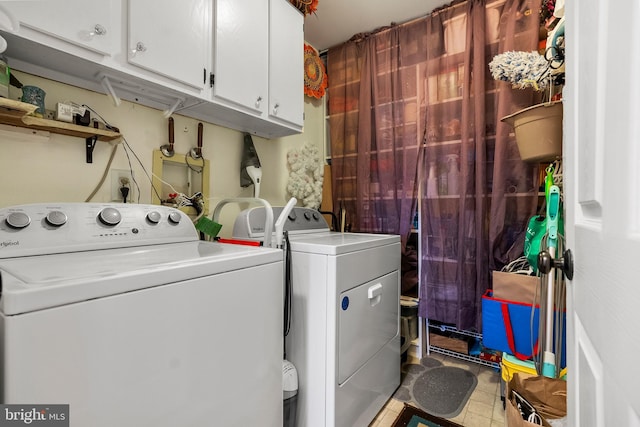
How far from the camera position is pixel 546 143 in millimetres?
1357

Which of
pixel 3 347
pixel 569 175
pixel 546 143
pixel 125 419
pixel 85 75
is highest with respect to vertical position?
pixel 85 75

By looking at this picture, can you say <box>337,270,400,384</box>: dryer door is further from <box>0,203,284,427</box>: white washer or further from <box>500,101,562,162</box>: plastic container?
<box>500,101,562,162</box>: plastic container

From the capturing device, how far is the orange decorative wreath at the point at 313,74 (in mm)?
2479

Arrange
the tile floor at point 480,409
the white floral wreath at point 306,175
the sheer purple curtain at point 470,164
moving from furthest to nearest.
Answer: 1. the white floral wreath at point 306,175
2. the sheer purple curtain at point 470,164
3. the tile floor at point 480,409

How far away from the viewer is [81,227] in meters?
0.99

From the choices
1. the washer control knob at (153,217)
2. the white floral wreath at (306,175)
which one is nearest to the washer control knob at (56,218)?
the washer control knob at (153,217)

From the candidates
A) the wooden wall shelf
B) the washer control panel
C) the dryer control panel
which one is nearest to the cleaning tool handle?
the dryer control panel

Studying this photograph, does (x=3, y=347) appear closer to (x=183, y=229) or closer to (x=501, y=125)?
(x=183, y=229)

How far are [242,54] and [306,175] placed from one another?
1107mm

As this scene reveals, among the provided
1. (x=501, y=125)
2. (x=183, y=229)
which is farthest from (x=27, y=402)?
(x=501, y=125)

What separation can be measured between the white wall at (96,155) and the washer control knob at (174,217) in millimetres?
382

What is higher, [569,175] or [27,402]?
[569,175]

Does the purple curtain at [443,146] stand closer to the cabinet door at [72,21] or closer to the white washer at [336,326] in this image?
the white washer at [336,326]

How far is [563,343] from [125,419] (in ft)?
5.80
